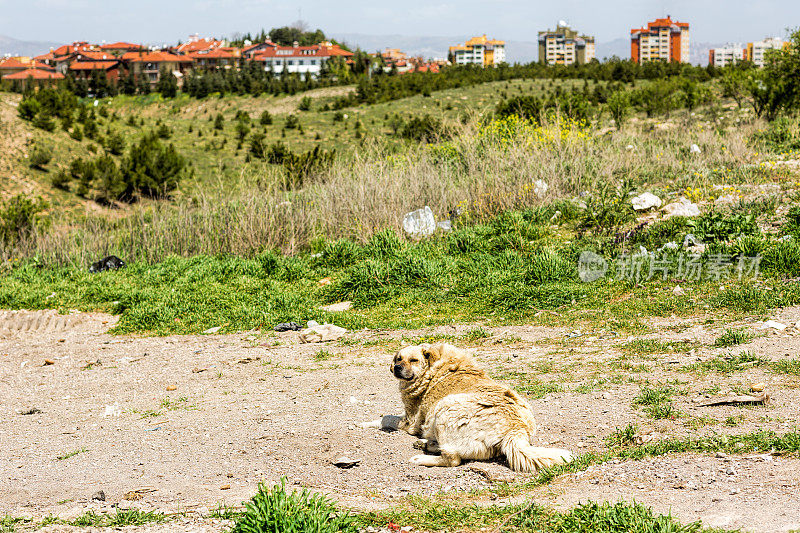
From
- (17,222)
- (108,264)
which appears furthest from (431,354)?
(17,222)

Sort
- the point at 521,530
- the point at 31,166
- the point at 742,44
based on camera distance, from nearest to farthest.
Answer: the point at 521,530
the point at 31,166
the point at 742,44

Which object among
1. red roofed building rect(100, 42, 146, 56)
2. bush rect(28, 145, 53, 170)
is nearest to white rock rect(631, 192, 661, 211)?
bush rect(28, 145, 53, 170)

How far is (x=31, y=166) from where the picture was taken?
24125 mm

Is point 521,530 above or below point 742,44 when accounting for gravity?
below

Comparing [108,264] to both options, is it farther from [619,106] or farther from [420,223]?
[619,106]

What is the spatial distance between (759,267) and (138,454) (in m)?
5.90

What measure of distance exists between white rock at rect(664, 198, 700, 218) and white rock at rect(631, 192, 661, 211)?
0.28 metres

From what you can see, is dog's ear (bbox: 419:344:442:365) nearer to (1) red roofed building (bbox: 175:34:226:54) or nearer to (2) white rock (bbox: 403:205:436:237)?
(2) white rock (bbox: 403:205:436:237)

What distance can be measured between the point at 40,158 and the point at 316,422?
23374 mm

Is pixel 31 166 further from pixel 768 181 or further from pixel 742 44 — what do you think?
pixel 742 44

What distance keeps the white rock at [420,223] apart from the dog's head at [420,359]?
6027 mm

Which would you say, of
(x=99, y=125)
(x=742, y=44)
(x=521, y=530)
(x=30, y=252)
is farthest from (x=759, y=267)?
(x=742, y=44)

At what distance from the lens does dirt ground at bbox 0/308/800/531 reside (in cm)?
311

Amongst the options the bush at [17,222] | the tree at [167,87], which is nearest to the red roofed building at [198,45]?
the tree at [167,87]
